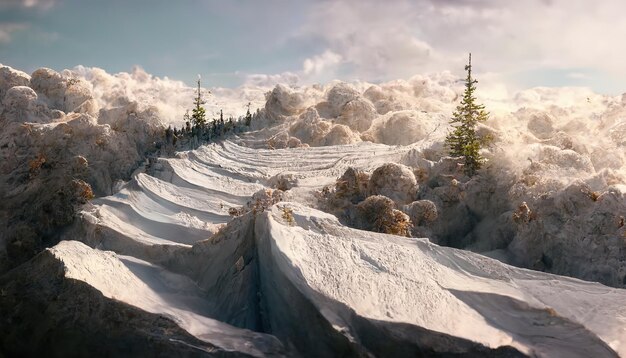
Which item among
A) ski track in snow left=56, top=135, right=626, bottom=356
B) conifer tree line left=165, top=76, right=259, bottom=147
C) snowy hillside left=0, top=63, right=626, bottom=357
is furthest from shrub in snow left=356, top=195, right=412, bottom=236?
conifer tree line left=165, top=76, right=259, bottom=147

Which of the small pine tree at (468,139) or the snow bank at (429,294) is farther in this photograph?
the small pine tree at (468,139)

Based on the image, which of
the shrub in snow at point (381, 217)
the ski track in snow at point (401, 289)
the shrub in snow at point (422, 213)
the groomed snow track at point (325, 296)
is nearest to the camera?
the groomed snow track at point (325, 296)

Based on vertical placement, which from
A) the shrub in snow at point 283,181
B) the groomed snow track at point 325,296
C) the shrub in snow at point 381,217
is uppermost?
the shrub in snow at point 283,181

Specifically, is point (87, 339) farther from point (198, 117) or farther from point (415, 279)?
point (198, 117)

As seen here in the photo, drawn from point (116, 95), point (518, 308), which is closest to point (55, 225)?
point (518, 308)

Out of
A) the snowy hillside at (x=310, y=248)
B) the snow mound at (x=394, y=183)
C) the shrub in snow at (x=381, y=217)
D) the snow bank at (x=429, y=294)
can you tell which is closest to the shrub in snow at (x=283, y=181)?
the snowy hillside at (x=310, y=248)

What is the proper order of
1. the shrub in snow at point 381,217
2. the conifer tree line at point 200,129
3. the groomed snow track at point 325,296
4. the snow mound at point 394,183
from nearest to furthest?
1. the groomed snow track at point 325,296
2. the shrub in snow at point 381,217
3. the snow mound at point 394,183
4. the conifer tree line at point 200,129

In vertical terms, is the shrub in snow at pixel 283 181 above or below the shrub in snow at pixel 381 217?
above

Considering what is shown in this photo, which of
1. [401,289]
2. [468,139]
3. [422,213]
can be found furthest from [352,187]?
[401,289]

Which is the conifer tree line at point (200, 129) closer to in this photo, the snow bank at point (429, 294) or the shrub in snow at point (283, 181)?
the shrub in snow at point (283, 181)
